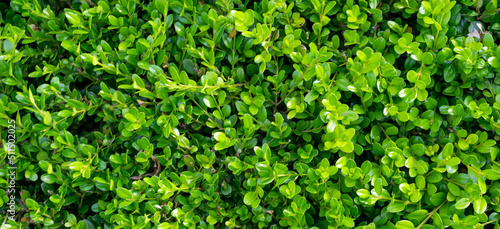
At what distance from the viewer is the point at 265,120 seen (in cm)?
173

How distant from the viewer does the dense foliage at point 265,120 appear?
1582 mm

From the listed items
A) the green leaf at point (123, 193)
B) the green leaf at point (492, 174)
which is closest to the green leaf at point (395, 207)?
the green leaf at point (492, 174)

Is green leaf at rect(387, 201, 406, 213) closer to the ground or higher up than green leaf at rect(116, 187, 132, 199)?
closer to the ground

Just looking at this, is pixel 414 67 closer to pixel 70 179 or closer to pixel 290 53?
pixel 290 53

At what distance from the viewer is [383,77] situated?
167 centimetres

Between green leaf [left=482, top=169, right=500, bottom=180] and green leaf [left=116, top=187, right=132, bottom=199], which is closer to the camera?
green leaf [left=482, top=169, right=500, bottom=180]

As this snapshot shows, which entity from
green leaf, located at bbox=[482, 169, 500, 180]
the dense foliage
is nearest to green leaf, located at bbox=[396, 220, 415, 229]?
the dense foliage

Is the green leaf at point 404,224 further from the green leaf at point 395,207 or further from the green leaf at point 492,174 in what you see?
the green leaf at point 492,174

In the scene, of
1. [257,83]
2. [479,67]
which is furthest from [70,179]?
[479,67]

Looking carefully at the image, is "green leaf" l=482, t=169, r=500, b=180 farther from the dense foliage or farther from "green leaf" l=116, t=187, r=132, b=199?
"green leaf" l=116, t=187, r=132, b=199

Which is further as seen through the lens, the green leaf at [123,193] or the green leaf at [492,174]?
the green leaf at [123,193]

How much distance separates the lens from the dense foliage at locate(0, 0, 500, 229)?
5.19 ft

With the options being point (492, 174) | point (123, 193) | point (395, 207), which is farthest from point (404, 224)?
point (123, 193)

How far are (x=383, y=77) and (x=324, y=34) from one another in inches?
13.6
